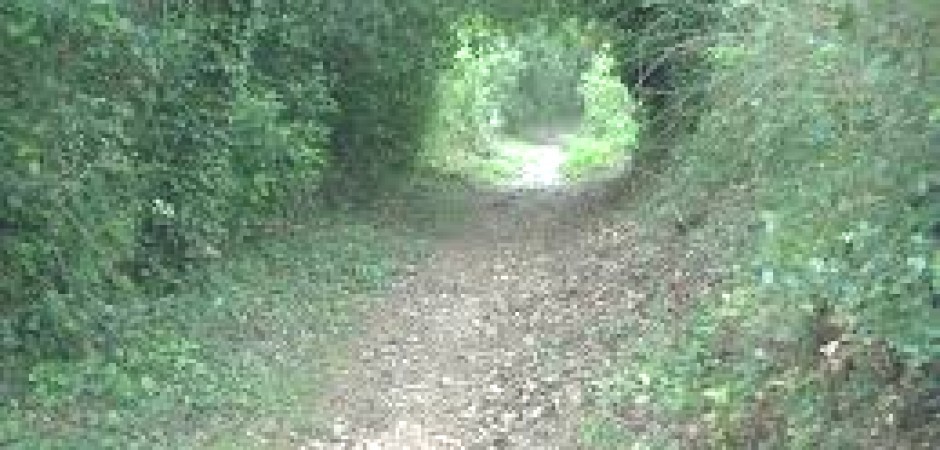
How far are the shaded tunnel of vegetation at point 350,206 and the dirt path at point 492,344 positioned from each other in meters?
0.48

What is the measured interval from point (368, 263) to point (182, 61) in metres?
3.19

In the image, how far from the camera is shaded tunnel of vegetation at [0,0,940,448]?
203 inches

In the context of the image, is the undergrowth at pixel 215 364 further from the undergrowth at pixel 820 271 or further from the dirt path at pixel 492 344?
the undergrowth at pixel 820 271

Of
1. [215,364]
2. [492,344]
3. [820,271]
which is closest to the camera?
[820,271]

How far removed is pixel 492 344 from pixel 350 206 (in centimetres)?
594

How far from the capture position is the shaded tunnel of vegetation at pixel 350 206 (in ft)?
16.9

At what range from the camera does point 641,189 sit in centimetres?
1573

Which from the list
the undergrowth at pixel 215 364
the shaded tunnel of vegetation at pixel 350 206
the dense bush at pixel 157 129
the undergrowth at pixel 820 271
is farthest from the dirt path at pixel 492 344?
the dense bush at pixel 157 129

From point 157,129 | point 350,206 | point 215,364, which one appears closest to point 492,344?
point 215,364

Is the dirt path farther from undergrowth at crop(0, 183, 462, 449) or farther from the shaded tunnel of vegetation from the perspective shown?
the shaded tunnel of vegetation

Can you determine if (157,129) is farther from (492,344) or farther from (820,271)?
(820,271)

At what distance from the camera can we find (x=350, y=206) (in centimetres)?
1576

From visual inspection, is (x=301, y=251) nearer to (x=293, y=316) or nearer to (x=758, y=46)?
(x=293, y=316)

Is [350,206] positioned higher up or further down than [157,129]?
further down
